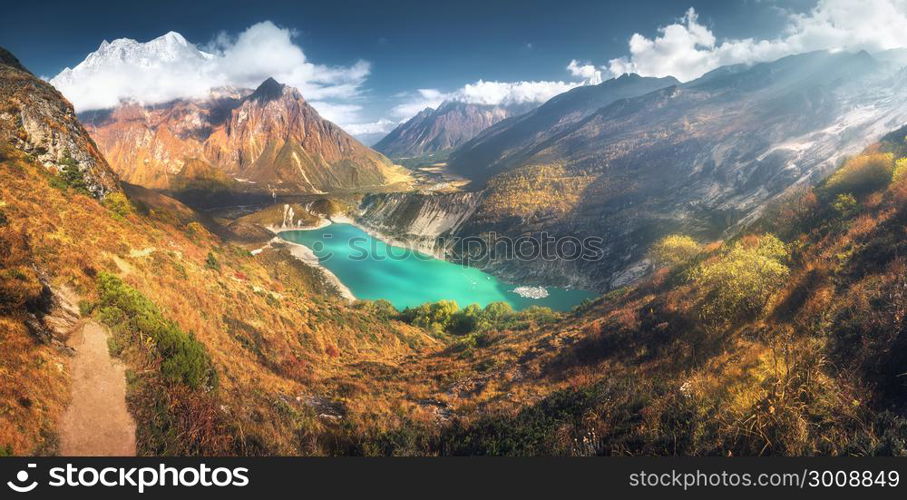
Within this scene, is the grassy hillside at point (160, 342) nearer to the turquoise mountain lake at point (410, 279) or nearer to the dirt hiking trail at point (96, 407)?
the dirt hiking trail at point (96, 407)

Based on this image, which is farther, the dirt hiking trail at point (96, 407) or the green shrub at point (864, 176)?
the green shrub at point (864, 176)

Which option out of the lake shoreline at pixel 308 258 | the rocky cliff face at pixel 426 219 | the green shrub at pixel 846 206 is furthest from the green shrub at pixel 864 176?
the rocky cliff face at pixel 426 219

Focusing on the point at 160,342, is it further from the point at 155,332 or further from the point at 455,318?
the point at 455,318

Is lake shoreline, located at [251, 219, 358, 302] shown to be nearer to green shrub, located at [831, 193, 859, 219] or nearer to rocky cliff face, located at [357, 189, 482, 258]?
rocky cliff face, located at [357, 189, 482, 258]

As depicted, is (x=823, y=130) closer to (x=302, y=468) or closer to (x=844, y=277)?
(x=844, y=277)

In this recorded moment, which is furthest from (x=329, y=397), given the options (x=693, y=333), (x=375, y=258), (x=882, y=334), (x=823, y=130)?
(x=823, y=130)

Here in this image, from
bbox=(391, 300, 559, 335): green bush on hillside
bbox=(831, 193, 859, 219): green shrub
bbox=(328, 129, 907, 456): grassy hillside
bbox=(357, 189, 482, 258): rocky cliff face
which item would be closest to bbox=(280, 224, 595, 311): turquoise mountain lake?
bbox=(357, 189, 482, 258): rocky cliff face
